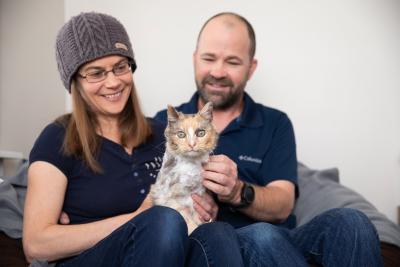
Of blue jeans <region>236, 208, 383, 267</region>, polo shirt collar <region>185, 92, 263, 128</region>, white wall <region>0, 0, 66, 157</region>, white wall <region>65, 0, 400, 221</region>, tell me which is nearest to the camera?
blue jeans <region>236, 208, 383, 267</region>

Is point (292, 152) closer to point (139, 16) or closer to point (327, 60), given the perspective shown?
point (327, 60)

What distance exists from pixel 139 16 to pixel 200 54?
823 mm

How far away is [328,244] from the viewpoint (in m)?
1.42

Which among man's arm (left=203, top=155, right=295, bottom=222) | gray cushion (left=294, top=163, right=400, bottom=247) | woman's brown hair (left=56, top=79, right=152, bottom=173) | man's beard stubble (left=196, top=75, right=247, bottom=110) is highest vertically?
man's beard stubble (left=196, top=75, right=247, bottom=110)

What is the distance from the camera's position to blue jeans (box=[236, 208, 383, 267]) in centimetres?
132

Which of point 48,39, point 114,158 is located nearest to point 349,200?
point 114,158

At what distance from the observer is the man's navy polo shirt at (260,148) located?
1.92 meters

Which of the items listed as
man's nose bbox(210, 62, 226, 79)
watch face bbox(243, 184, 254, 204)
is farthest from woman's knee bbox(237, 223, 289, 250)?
man's nose bbox(210, 62, 226, 79)

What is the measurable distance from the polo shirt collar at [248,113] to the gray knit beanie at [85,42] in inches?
24.9

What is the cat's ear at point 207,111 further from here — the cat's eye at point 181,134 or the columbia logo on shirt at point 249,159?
the columbia logo on shirt at point 249,159

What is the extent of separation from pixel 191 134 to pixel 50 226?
21.1 inches

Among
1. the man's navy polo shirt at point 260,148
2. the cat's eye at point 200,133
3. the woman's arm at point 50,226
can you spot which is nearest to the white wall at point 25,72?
the woman's arm at point 50,226

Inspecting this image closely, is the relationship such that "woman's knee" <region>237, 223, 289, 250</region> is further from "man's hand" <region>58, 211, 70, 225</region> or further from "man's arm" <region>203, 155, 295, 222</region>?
"man's hand" <region>58, 211, 70, 225</region>

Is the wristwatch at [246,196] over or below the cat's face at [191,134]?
below
